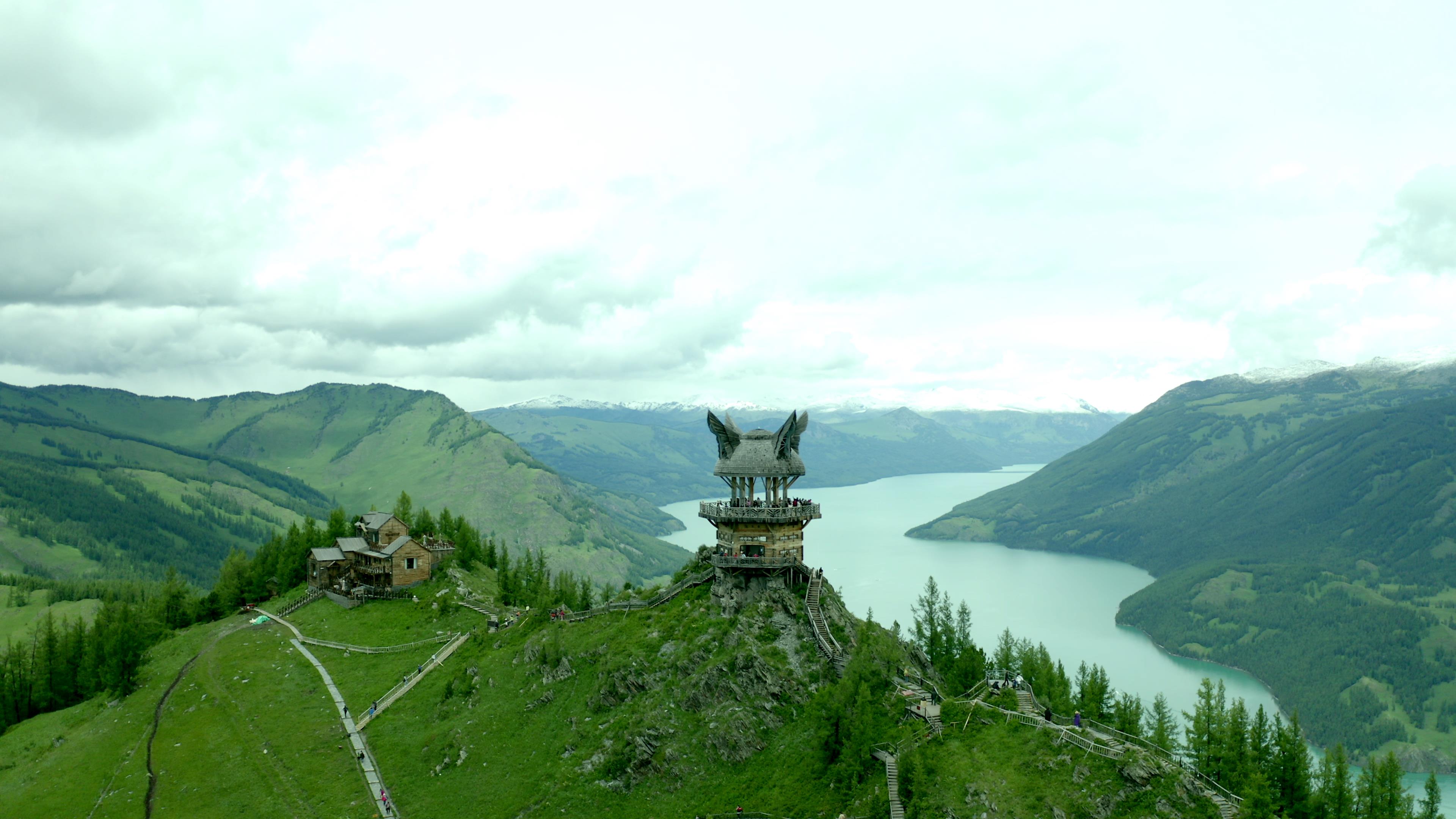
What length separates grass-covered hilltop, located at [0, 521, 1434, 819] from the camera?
45.8 metres

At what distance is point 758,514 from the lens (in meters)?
66.4

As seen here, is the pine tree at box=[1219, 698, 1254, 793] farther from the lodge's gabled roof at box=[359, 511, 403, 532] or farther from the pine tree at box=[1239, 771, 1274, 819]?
the lodge's gabled roof at box=[359, 511, 403, 532]

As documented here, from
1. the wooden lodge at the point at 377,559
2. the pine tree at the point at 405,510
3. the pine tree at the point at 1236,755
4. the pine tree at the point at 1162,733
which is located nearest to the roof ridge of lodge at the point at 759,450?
the pine tree at the point at 1162,733

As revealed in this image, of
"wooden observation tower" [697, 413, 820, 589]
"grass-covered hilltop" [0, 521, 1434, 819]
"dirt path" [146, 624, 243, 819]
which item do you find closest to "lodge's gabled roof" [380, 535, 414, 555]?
"grass-covered hilltop" [0, 521, 1434, 819]

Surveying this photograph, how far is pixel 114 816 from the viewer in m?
61.7

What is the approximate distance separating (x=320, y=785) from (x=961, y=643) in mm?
62698

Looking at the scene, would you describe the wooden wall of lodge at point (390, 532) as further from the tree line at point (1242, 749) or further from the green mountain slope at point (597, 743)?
the tree line at point (1242, 749)

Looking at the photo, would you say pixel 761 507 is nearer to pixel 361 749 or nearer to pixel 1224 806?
pixel 1224 806

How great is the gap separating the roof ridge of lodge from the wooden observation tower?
67mm

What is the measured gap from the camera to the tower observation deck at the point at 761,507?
218 feet

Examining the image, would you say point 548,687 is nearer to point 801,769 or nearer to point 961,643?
point 801,769

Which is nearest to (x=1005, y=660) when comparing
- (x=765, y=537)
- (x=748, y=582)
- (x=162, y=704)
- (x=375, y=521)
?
(x=748, y=582)

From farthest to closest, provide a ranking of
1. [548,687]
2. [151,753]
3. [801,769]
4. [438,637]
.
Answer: [438,637], [151,753], [548,687], [801,769]

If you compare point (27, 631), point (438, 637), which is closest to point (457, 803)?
point (438, 637)
